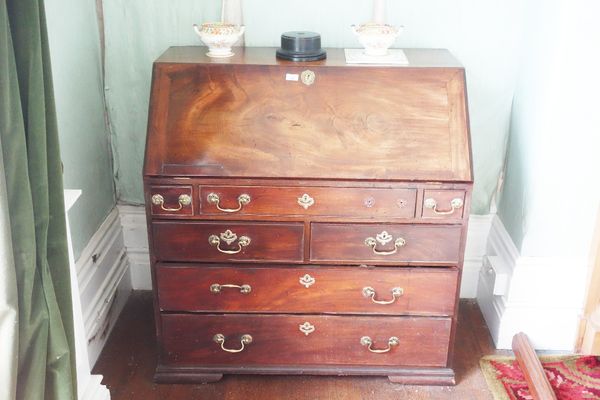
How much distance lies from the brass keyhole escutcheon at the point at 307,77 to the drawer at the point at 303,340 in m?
0.74

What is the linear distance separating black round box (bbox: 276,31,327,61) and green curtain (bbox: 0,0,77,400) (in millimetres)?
835

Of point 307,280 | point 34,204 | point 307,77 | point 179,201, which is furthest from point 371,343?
point 34,204

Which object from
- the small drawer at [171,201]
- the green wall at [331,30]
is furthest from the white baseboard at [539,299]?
the small drawer at [171,201]

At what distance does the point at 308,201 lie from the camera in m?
1.92

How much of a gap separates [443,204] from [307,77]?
0.56 metres

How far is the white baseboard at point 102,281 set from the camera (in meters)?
2.20

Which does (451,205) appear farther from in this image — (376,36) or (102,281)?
(102,281)

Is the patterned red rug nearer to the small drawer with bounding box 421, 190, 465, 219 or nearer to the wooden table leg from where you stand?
the wooden table leg

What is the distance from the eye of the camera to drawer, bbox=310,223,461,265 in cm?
196

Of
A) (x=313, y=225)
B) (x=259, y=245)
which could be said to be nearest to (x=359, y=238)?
(x=313, y=225)

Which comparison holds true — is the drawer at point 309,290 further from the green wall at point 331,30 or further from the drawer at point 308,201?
the green wall at point 331,30

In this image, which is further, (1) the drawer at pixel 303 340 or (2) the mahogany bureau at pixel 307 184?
(1) the drawer at pixel 303 340

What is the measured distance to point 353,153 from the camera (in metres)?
1.92

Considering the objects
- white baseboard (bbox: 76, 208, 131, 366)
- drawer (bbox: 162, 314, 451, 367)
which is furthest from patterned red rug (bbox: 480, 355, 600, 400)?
white baseboard (bbox: 76, 208, 131, 366)
